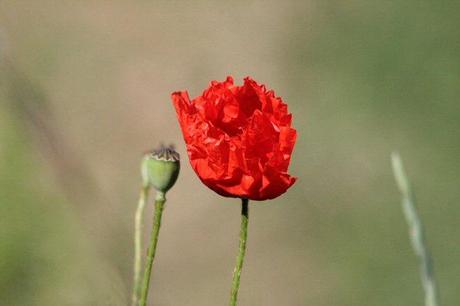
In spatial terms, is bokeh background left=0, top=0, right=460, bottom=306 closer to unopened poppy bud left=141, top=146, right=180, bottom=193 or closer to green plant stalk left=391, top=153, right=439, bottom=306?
unopened poppy bud left=141, top=146, right=180, bottom=193

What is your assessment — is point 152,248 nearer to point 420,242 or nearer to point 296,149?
point 420,242

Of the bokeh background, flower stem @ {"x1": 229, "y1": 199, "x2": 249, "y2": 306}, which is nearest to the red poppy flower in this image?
flower stem @ {"x1": 229, "y1": 199, "x2": 249, "y2": 306}

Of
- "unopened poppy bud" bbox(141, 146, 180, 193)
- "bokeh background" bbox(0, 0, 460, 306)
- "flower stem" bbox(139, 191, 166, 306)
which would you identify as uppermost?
"bokeh background" bbox(0, 0, 460, 306)

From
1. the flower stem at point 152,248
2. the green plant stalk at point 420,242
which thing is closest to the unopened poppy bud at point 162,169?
the flower stem at point 152,248

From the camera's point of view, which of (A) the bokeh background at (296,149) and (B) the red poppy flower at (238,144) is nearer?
(B) the red poppy flower at (238,144)

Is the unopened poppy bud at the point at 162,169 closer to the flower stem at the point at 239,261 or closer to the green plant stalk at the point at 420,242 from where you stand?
the flower stem at the point at 239,261

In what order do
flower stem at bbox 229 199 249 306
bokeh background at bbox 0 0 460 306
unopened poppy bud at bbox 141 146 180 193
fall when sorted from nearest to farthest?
flower stem at bbox 229 199 249 306, unopened poppy bud at bbox 141 146 180 193, bokeh background at bbox 0 0 460 306
